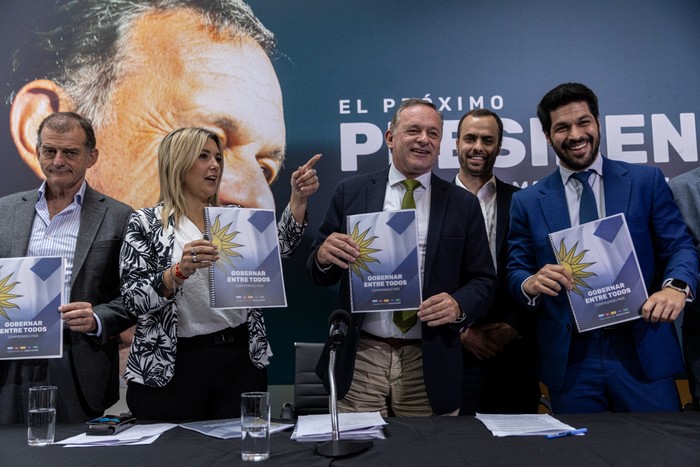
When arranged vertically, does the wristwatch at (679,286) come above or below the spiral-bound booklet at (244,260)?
below

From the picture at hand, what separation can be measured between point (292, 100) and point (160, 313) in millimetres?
1830

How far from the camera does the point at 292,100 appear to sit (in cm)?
380

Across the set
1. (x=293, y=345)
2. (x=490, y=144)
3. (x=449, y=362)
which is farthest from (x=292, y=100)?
(x=449, y=362)

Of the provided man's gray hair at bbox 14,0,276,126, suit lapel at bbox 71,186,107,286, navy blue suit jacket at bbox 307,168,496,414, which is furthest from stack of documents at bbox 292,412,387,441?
man's gray hair at bbox 14,0,276,126

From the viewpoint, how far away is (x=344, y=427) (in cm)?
193

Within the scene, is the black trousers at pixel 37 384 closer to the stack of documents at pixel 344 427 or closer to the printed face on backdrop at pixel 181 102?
the stack of documents at pixel 344 427

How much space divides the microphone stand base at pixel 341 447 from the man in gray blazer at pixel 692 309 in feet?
5.39

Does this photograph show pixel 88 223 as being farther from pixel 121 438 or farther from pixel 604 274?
pixel 604 274

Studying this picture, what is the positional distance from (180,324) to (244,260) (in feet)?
1.35

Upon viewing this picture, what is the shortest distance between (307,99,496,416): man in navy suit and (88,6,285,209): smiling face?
1.29m

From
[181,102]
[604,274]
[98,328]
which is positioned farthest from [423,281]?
[181,102]

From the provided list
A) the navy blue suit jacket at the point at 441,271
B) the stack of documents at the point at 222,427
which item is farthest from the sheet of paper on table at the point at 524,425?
the stack of documents at the point at 222,427

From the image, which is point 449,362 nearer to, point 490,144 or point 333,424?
point 333,424

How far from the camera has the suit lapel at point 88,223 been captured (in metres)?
2.77
